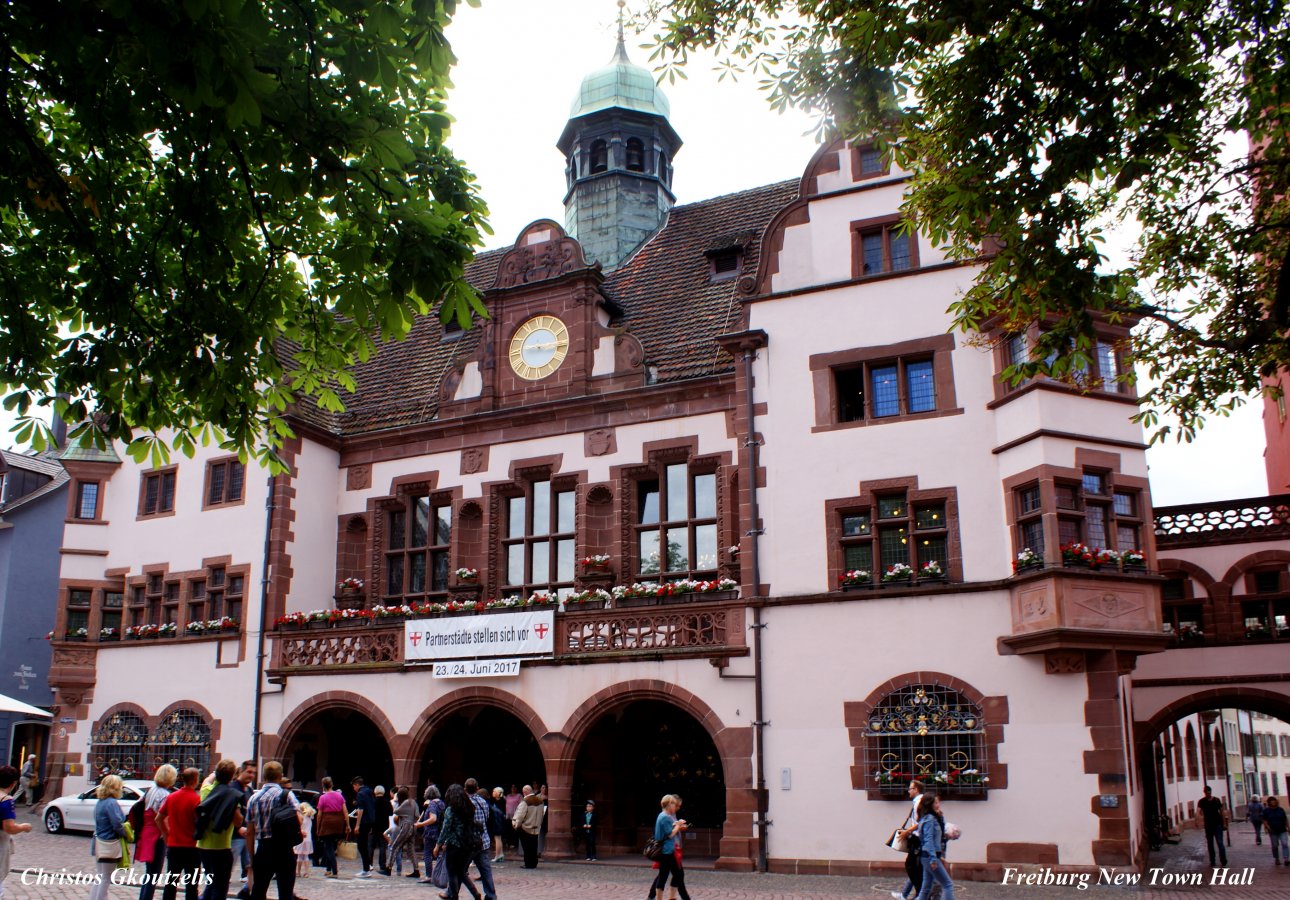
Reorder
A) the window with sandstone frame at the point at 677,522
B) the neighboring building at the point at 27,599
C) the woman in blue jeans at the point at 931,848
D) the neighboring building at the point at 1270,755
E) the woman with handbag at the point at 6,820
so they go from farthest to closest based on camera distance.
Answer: the neighboring building at the point at 1270,755, the neighboring building at the point at 27,599, the window with sandstone frame at the point at 677,522, the woman in blue jeans at the point at 931,848, the woman with handbag at the point at 6,820

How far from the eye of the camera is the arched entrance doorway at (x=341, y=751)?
24500 millimetres

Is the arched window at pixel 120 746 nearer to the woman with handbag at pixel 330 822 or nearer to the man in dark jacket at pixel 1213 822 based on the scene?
the woman with handbag at pixel 330 822

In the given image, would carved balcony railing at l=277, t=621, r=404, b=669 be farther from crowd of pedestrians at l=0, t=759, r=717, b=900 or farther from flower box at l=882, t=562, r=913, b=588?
flower box at l=882, t=562, r=913, b=588

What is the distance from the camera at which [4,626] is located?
1346 inches

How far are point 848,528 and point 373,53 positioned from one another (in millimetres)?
13690

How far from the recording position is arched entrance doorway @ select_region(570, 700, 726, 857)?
71.4ft

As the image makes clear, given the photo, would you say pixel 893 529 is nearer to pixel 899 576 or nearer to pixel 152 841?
pixel 899 576

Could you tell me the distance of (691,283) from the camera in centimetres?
2553

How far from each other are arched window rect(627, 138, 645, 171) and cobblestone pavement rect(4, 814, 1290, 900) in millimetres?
17576

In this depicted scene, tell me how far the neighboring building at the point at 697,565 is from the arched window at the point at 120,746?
69mm

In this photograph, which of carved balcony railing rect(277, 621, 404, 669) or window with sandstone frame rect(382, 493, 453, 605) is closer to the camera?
carved balcony railing rect(277, 621, 404, 669)

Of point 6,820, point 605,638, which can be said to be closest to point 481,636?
point 605,638

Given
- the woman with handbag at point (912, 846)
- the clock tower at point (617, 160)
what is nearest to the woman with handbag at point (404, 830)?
the woman with handbag at point (912, 846)

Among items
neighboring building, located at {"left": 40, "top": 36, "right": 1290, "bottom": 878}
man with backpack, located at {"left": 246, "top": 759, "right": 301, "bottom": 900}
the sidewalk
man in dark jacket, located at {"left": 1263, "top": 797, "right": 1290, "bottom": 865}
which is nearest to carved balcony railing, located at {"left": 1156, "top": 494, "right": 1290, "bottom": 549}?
neighboring building, located at {"left": 40, "top": 36, "right": 1290, "bottom": 878}
